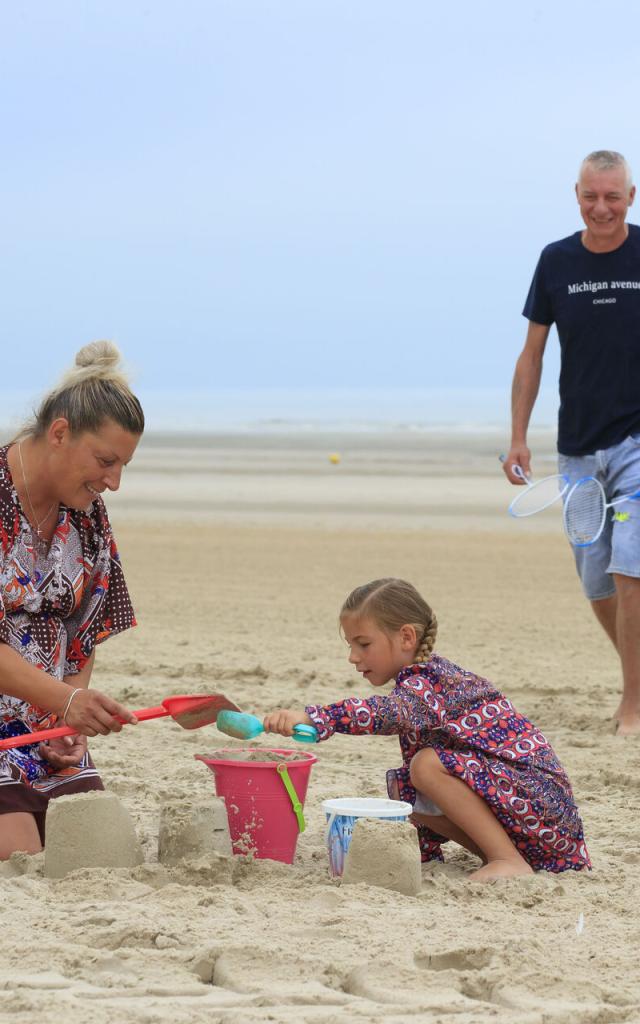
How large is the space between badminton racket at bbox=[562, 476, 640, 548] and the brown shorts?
94.8 inches

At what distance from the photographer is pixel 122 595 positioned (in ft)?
13.8

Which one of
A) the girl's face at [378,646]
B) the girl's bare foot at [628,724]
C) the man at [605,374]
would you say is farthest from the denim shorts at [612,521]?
the girl's face at [378,646]

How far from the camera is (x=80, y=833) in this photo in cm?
350

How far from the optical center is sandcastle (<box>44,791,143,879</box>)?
11.5ft

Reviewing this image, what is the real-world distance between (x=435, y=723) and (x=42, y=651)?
3.87ft

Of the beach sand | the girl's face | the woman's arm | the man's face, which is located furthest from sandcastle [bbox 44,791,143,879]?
the man's face

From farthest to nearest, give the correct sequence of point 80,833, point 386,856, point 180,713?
1. point 180,713
2. point 80,833
3. point 386,856

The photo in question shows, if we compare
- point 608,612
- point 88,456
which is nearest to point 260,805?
point 88,456

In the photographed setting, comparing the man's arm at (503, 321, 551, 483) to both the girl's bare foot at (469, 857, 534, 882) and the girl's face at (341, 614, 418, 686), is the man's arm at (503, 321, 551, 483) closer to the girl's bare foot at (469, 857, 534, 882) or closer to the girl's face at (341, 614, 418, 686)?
the girl's face at (341, 614, 418, 686)

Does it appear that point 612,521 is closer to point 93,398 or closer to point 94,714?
point 93,398

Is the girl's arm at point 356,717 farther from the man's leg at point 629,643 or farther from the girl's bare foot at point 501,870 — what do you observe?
the man's leg at point 629,643

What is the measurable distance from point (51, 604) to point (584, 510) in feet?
8.11

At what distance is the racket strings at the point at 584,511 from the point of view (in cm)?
553

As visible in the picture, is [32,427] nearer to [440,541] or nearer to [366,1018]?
[366,1018]
